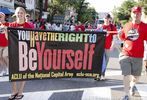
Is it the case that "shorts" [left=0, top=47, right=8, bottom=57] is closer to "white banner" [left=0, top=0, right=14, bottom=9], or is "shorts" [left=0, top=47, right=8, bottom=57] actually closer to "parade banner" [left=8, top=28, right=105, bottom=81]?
"parade banner" [left=8, top=28, right=105, bottom=81]

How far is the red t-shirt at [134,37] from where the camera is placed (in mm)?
7844

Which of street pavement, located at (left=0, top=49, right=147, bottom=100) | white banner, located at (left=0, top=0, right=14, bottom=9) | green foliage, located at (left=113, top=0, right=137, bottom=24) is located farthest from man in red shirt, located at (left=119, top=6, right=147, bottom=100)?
green foliage, located at (left=113, top=0, right=137, bottom=24)

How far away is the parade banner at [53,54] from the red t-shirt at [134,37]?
53 cm

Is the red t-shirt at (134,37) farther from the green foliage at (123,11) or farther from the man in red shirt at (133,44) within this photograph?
the green foliage at (123,11)

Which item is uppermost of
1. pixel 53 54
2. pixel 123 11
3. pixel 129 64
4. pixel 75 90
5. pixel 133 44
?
pixel 133 44

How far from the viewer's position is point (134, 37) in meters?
7.87

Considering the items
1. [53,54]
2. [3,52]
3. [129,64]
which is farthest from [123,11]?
[53,54]

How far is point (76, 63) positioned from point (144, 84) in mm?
2969

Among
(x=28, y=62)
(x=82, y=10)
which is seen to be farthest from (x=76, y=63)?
(x=82, y=10)

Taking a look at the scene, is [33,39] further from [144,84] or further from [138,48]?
[144,84]

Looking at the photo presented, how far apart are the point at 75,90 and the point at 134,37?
7.06 ft

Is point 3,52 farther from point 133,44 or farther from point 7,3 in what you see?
point 7,3

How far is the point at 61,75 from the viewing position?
8055 millimetres

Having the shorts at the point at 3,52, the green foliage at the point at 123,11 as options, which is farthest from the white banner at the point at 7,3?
the shorts at the point at 3,52
